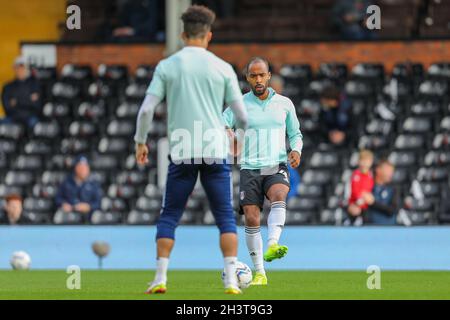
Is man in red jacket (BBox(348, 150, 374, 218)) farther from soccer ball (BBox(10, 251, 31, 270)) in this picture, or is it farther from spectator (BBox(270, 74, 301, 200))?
soccer ball (BBox(10, 251, 31, 270))

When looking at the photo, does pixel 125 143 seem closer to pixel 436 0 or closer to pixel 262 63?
pixel 436 0

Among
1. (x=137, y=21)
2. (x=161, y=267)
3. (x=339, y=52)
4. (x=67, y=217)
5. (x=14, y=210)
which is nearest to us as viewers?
(x=161, y=267)

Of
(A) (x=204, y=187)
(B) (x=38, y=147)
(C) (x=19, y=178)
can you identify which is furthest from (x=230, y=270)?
(B) (x=38, y=147)

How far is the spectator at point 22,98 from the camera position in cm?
2305

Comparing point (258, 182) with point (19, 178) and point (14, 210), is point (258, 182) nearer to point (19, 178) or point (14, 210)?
point (14, 210)

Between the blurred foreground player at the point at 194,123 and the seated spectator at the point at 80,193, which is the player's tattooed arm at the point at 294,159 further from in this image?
the seated spectator at the point at 80,193

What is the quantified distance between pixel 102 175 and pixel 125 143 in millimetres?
879

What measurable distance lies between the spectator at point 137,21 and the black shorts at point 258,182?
1089 cm

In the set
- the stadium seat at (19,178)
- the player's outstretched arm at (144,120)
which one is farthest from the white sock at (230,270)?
the stadium seat at (19,178)

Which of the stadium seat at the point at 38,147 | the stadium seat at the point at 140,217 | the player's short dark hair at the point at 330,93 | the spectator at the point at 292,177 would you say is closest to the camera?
the spectator at the point at 292,177

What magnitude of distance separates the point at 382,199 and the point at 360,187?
337 mm

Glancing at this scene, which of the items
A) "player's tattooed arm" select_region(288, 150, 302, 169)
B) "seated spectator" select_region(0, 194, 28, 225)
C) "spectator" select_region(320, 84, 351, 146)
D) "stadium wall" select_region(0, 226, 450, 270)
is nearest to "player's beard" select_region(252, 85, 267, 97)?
"player's tattooed arm" select_region(288, 150, 302, 169)

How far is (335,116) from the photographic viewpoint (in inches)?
873

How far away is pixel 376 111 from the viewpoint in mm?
22547
